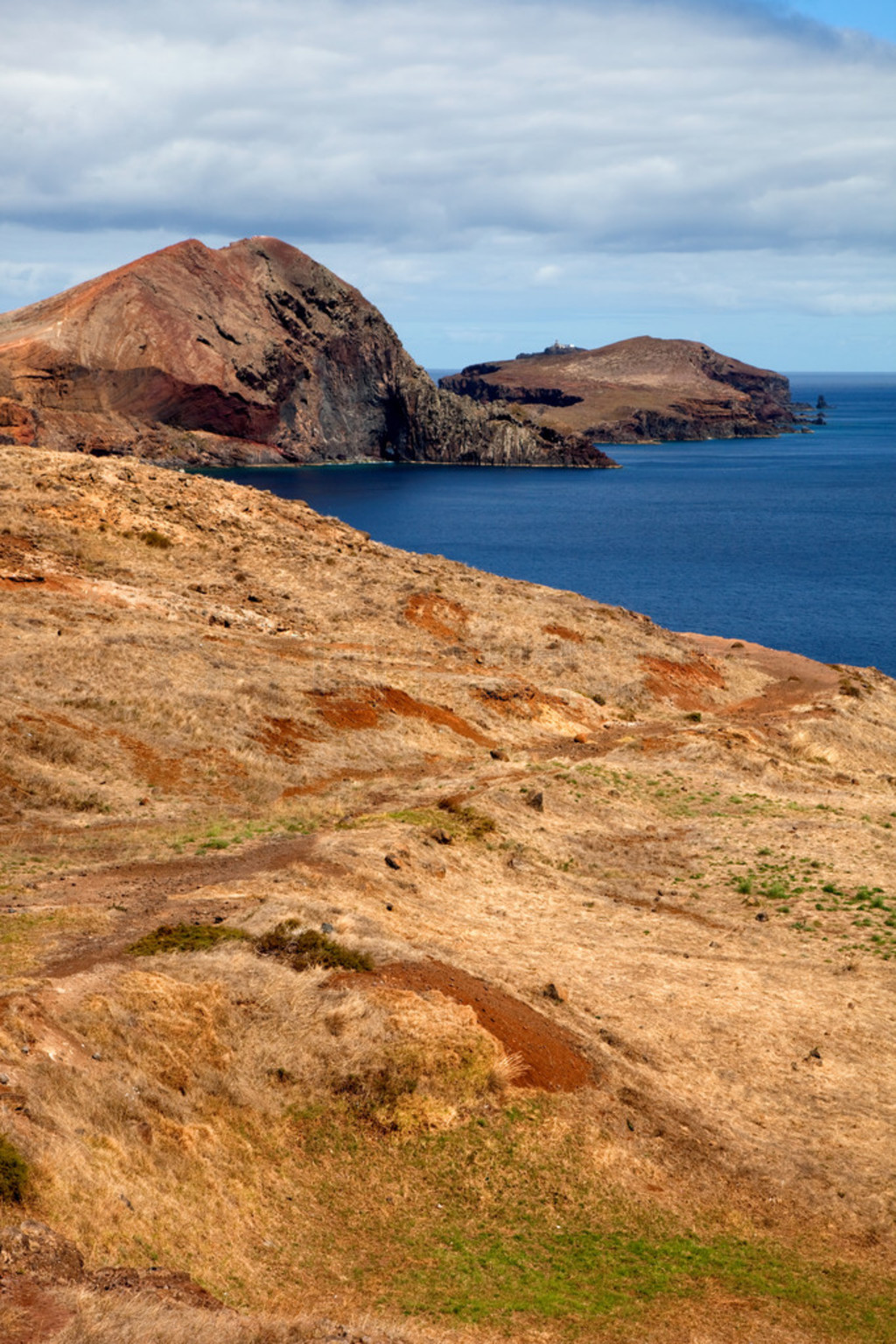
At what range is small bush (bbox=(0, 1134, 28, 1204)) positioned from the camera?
11805 millimetres

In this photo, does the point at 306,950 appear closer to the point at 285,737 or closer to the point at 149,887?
the point at 149,887

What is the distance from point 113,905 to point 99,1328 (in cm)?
1263

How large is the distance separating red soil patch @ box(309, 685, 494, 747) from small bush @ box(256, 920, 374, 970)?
1845 centimetres

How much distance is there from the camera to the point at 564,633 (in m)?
56.3

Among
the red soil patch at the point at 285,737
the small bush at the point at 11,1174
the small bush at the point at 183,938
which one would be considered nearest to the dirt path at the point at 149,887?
the small bush at the point at 183,938

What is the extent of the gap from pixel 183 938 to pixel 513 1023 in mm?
5836

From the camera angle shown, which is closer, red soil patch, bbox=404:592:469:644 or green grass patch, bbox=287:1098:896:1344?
green grass patch, bbox=287:1098:896:1344

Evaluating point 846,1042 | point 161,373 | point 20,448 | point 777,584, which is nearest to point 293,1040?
point 846,1042

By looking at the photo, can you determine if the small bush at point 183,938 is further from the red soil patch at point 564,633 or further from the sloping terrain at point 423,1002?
the red soil patch at point 564,633

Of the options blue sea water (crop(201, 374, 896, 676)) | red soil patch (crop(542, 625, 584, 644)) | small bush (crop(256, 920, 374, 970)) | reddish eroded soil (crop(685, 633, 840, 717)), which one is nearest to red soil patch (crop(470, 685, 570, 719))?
red soil patch (crop(542, 625, 584, 644))

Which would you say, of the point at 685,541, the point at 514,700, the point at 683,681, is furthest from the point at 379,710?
the point at 685,541

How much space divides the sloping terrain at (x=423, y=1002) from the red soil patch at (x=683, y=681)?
19.6ft

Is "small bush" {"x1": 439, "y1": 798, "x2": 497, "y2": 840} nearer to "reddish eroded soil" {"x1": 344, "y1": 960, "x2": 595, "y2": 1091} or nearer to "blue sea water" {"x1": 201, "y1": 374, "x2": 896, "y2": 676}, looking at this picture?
"reddish eroded soil" {"x1": 344, "y1": 960, "x2": 595, "y2": 1091}

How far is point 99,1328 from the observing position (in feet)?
31.4
